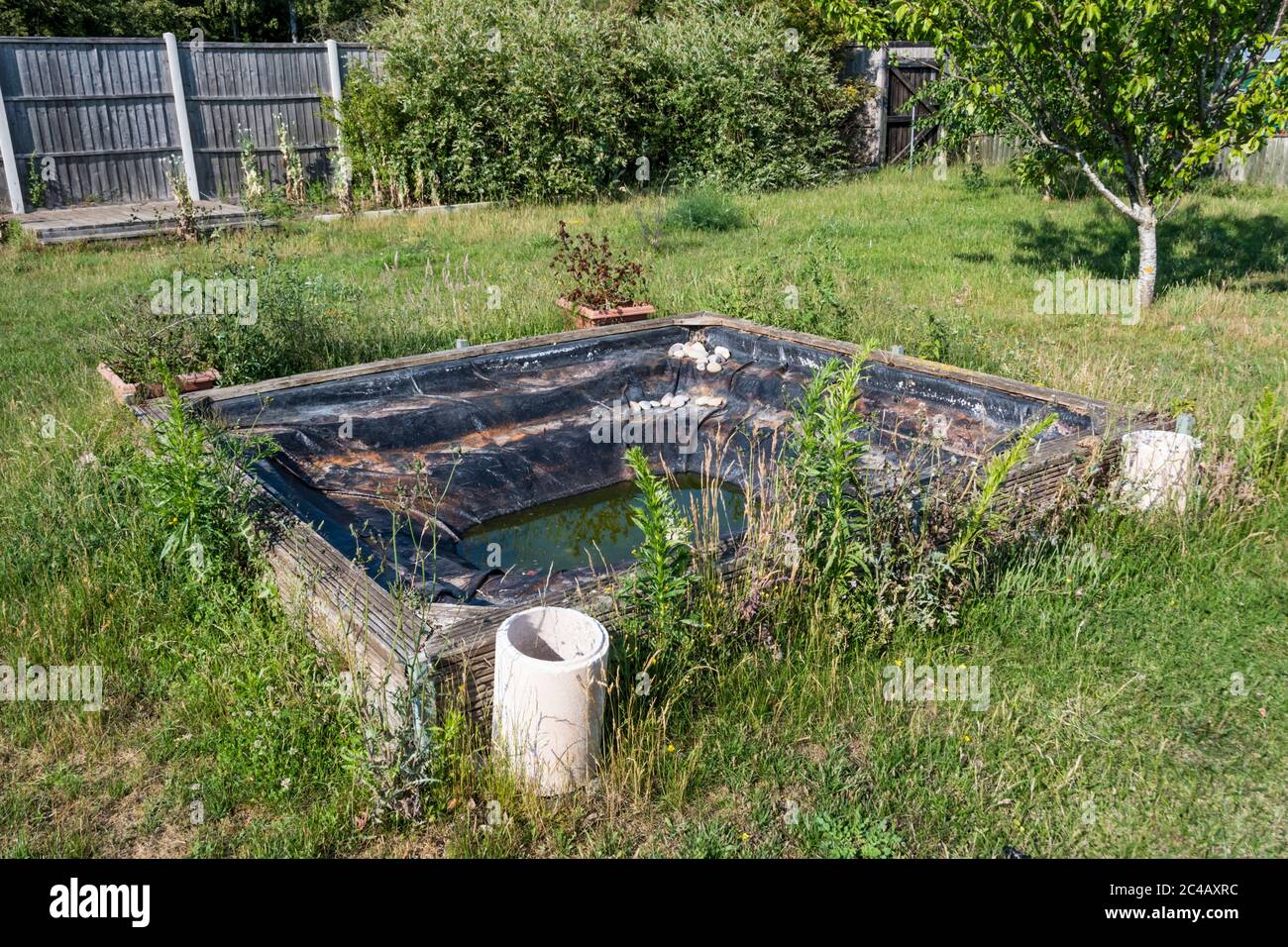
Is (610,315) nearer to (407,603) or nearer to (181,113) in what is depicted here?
(407,603)

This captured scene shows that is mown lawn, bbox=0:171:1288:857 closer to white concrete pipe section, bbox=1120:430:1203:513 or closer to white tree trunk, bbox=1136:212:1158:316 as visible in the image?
white concrete pipe section, bbox=1120:430:1203:513

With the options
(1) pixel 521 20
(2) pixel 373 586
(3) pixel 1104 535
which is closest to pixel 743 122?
(1) pixel 521 20

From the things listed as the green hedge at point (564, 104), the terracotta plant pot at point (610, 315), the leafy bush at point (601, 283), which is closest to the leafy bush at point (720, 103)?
the green hedge at point (564, 104)

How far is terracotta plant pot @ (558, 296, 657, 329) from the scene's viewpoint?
801 centimetres

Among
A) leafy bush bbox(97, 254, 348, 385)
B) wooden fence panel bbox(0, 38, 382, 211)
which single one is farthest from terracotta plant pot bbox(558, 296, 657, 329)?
wooden fence panel bbox(0, 38, 382, 211)

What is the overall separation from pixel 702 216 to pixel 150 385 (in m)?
7.98

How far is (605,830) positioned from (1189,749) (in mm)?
1939

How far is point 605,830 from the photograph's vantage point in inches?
119

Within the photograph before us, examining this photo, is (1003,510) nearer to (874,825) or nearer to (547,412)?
(874,825)

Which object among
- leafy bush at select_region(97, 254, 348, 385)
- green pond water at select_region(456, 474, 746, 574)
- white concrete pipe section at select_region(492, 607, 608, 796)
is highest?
leafy bush at select_region(97, 254, 348, 385)

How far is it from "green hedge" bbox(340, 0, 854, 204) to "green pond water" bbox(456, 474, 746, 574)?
30.3 ft

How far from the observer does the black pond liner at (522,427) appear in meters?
4.97

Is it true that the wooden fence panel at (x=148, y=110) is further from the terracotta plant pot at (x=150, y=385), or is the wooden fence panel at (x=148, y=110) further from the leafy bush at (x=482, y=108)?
the terracotta plant pot at (x=150, y=385)

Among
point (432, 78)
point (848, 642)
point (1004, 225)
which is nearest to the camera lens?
point (848, 642)
